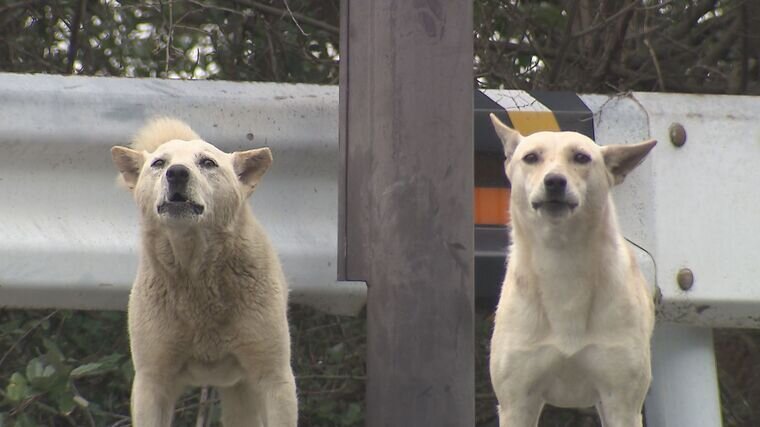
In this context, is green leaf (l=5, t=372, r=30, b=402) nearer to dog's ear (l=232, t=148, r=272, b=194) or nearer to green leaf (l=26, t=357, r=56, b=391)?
green leaf (l=26, t=357, r=56, b=391)

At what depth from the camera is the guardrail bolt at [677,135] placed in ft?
15.2

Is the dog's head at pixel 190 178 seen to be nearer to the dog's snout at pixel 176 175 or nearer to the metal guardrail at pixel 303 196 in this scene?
the dog's snout at pixel 176 175

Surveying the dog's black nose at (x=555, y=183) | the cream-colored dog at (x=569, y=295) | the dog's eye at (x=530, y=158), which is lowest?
the cream-colored dog at (x=569, y=295)

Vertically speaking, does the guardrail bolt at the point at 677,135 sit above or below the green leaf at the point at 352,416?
above

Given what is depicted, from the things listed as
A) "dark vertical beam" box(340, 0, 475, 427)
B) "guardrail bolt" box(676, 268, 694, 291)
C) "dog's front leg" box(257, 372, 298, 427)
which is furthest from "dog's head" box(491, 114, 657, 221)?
"dog's front leg" box(257, 372, 298, 427)

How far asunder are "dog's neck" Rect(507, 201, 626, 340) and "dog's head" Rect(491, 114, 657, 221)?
82mm

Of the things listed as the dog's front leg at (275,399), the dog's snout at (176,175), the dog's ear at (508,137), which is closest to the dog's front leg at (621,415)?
the dog's ear at (508,137)

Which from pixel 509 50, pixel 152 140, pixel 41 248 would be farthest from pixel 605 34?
pixel 41 248

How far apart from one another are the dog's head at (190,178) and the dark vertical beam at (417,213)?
63 cm

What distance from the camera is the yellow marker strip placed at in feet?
15.0

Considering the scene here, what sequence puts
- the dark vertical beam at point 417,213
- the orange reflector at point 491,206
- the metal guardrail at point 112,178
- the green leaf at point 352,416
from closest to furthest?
the dark vertical beam at point 417,213 < the metal guardrail at point 112,178 < the orange reflector at point 491,206 < the green leaf at point 352,416

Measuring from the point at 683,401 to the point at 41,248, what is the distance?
2273mm

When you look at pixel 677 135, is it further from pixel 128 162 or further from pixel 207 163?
pixel 128 162

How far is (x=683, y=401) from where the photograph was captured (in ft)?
14.7
